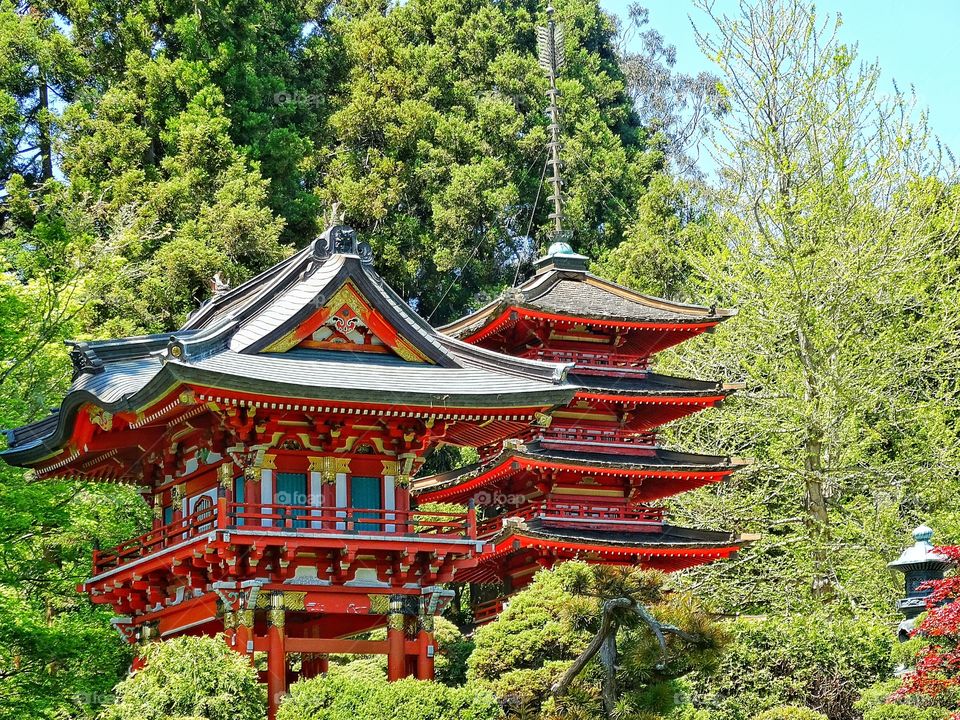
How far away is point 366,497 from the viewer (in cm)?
1947

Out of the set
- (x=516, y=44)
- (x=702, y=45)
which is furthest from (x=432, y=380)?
(x=516, y=44)

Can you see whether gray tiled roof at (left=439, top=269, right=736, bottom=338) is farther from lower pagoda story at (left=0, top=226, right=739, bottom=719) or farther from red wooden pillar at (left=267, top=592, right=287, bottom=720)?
red wooden pillar at (left=267, top=592, right=287, bottom=720)

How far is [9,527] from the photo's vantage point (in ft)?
61.9

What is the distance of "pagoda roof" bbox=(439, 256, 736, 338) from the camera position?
88.0ft

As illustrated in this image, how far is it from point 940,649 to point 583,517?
34.5 feet

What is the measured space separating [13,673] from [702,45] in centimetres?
1935

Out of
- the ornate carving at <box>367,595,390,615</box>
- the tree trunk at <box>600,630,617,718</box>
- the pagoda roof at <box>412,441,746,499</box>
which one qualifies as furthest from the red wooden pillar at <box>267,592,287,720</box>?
the pagoda roof at <box>412,441,746,499</box>

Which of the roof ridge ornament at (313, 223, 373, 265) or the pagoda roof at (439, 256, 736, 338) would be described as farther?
the pagoda roof at (439, 256, 736, 338)

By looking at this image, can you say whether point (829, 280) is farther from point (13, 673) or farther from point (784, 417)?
point (13, 673)

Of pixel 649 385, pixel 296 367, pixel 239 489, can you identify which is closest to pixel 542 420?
pixel 649 385

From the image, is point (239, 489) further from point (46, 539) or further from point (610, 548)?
point (610, 548)

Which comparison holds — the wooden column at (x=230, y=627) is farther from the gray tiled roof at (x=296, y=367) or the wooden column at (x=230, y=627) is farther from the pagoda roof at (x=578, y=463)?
the pagoda roof at (x=578, y=463)

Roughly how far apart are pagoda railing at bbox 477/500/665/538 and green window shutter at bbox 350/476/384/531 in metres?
7.04

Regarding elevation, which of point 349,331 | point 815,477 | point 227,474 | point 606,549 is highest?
point 349,331
